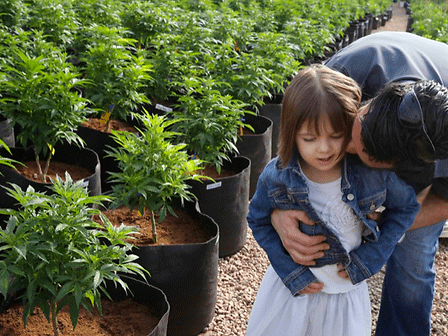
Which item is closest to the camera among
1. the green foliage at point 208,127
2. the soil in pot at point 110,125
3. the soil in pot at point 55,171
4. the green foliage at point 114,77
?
the green foliage at point 208,127

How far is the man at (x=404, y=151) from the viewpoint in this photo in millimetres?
1788

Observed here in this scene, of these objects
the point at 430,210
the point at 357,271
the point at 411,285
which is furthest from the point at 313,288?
the point at 411,285

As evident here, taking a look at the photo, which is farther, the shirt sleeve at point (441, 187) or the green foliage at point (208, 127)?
the green foliage at point (208, 127)

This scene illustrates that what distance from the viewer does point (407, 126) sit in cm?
177

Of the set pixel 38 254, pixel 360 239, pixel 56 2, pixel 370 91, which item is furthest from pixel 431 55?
pixel 56 2

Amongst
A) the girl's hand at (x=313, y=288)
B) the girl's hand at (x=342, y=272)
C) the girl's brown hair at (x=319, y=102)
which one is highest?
the girl's brown hair at (x=319, y=102)

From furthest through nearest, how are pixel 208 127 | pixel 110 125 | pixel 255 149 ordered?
pixel 110 125 → pixel 255 149 → pixel 208 127

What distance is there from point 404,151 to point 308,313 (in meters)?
0.72

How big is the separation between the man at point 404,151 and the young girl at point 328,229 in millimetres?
49

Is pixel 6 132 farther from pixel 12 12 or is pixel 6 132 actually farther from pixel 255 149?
pixel 12 12

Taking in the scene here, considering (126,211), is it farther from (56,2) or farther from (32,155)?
(56,2)

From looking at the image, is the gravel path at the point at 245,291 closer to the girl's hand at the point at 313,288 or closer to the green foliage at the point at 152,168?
the green foliage at the point at 152,168

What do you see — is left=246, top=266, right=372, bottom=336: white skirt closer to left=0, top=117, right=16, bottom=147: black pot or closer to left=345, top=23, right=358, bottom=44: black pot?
left=0, top=117, right=16, bottom=147: black pot

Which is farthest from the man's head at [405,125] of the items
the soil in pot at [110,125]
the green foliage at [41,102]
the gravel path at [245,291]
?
the soil in pot at [110,125]
